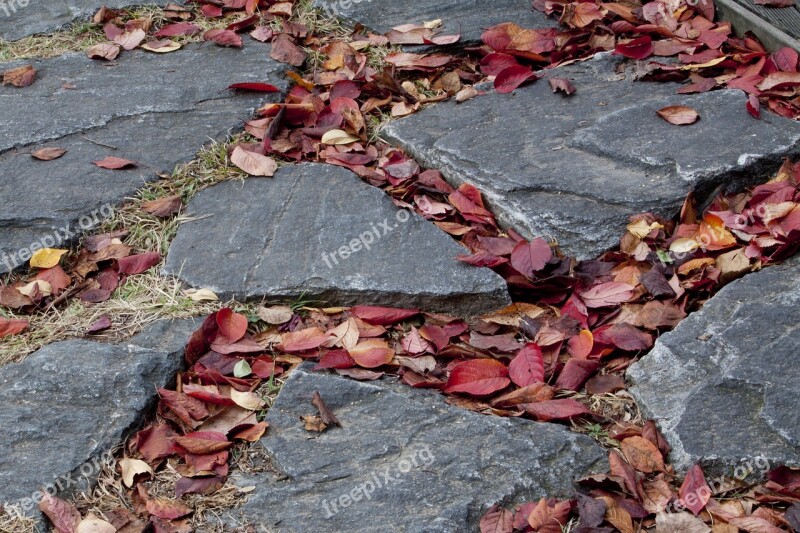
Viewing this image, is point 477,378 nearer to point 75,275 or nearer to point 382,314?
point 382,314

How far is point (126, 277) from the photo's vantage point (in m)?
2.63

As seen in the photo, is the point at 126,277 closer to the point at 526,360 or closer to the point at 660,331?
the point at 526,360

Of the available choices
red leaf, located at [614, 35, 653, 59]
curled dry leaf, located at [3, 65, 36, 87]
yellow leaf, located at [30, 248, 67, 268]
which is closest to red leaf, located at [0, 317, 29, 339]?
yellow leaf, located at [30, 248, 67, 268]

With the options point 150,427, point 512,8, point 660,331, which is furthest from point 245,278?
point 512,8

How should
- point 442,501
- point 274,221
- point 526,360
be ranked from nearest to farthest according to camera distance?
1. point 442,501
2. point 526,360
3. point 274,221

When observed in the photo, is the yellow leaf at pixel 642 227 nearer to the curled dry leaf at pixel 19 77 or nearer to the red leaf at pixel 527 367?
the red leaf at pixel 527 367

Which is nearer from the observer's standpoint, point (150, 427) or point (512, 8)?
point (150, 427)

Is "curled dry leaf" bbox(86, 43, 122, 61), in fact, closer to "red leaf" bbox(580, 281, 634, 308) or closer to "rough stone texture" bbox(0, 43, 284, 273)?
"rough stone texture" bbox(0, 43, 284, 273)

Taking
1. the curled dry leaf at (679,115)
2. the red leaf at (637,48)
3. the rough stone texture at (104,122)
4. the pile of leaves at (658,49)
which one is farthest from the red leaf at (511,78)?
the rough stone texture at (104,122)

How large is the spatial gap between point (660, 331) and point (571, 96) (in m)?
→ 1.09

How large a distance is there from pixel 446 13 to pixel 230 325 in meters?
1.86

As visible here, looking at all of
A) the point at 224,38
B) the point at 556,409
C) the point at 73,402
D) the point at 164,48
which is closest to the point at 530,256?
the point at 556,409

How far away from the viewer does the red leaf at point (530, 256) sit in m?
2.50

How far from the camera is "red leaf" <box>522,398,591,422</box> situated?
2.16 meters
